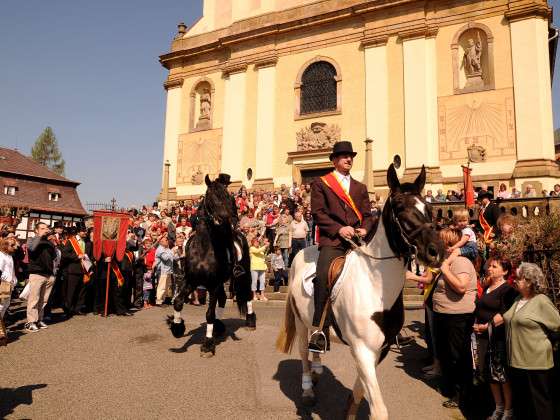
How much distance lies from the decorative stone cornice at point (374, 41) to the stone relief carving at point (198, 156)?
443 inches

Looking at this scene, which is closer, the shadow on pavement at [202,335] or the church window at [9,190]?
the shadow on pavement at [202,335]

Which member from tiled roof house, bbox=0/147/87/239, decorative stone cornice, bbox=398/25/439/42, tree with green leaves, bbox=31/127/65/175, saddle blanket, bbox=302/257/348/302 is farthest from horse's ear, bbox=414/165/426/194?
tree with green leaves, bbox=31/127/65/175

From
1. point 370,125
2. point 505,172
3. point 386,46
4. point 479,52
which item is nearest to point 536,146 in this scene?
point 505,172

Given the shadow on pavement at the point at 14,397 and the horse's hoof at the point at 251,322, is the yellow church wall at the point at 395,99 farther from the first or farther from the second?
the shadow on pavement at the point at 14,397

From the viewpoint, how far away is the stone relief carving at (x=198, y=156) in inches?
1077

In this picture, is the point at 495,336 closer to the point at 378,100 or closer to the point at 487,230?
the point at 487,230

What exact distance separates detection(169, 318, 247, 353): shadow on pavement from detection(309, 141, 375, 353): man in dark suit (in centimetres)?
375

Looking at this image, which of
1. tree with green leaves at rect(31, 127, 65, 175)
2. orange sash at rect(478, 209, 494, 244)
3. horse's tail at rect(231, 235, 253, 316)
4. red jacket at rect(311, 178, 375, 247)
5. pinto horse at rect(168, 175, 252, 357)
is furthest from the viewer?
tree with green leaves at rect(31, 127, 65, 175)

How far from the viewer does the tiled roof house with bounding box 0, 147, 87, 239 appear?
30984mm

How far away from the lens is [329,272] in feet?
12.6

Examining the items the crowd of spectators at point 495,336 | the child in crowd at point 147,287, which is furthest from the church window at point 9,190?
the crowd of spectators at point 495,336

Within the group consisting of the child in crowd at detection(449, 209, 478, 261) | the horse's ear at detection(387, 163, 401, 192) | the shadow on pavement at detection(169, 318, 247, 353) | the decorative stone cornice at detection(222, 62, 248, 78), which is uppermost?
the decorative stone cornice at detection(222, 62, 248, 78)

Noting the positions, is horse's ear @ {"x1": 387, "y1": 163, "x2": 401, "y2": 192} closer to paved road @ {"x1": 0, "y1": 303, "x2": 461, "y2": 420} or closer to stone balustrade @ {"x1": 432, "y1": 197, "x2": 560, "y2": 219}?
paved road @ {"x1": 0, "y1": 303, "x2": 461, "y2": 420}

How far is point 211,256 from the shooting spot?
273 inches
